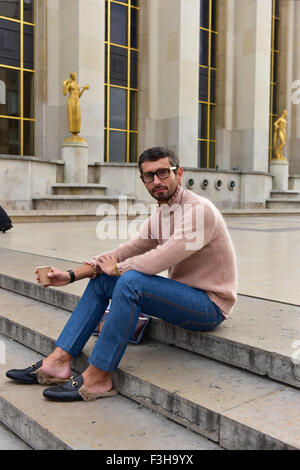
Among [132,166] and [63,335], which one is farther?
[132,166]

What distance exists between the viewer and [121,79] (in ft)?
75.2

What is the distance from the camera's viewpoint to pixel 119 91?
23.0 metres

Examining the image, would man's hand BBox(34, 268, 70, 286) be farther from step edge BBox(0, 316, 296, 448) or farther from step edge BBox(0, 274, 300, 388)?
step edge BBox(0, 274, 300, 388)

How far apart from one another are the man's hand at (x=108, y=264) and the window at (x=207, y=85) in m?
23.9

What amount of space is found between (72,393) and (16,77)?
1994 centimetres

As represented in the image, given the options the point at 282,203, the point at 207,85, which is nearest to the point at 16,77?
the point at 207,85

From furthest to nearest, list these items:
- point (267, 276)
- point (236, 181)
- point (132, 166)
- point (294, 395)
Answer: point (236, 181) < point (132, 166) < point (267, 276) < point (294, 395)

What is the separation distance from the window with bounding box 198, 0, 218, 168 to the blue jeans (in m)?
24.0

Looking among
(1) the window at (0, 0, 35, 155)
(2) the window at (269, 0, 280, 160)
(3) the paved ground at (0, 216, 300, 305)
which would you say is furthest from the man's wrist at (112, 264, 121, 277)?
(2) the window at (269, 0, 280, 160)

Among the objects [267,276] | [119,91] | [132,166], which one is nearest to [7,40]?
[119,91]

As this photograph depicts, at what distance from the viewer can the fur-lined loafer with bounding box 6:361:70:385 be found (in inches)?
111

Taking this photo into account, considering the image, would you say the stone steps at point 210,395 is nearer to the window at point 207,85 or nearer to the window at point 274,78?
the window at point 207,85

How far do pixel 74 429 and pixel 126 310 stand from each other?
0.63 meters

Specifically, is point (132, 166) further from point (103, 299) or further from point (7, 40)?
point (103, 299)
